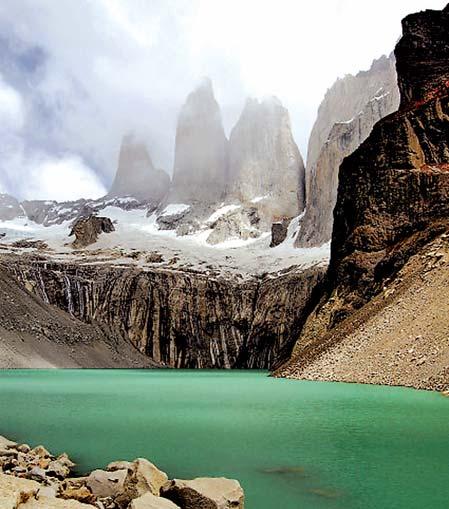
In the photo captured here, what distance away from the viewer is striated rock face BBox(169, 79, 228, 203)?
419 ft

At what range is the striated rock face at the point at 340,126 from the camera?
95.2m

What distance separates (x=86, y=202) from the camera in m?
170

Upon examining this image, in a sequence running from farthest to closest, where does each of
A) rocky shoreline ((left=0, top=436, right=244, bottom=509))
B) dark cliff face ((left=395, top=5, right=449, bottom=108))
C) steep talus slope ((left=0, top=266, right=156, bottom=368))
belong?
steep talus slope ((left=0, top=266, right=156, bottom=368)), dark cliff face ((left=395, top=5, right=449, bottom=108)), rocky shoreline ((left=0, top=436, right=244, bottom=509))

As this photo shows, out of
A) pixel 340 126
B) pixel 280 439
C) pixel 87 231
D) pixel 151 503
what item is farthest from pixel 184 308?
pixel 151 503

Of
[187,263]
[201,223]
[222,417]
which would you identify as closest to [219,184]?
[201,223]

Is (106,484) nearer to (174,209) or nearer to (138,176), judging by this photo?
(174,209)

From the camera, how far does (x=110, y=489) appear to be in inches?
325

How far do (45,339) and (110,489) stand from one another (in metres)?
48.0

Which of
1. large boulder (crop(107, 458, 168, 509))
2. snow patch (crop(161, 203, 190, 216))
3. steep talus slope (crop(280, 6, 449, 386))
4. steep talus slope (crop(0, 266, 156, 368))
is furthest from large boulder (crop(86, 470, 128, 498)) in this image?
snow patch (crop(161, 203, 190, 216))

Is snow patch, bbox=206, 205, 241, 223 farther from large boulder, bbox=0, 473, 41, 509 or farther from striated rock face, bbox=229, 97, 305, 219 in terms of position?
large boulder, bbox=0, 473, 41, 509

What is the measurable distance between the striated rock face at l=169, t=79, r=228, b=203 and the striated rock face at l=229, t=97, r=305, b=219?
440cm

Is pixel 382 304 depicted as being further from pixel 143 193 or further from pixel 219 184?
pixel 143 193

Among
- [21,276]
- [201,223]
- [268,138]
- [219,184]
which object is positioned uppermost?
[268,138]

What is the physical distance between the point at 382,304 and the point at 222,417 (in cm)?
1601
